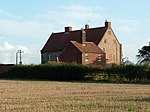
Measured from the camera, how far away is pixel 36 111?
59.8ft

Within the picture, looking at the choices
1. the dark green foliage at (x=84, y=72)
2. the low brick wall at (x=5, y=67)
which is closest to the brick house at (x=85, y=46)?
the low brick wall at (x=5, y=67)

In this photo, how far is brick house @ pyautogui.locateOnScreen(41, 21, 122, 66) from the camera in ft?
303

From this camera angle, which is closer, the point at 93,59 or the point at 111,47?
the point at 93,59

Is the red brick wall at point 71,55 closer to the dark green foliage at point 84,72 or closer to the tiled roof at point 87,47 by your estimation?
the tiled roof at point 87,47

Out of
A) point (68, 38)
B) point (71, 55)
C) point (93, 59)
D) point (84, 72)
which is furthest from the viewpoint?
point (68, 38)

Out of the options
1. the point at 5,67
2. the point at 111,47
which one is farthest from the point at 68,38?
the point at 5,67

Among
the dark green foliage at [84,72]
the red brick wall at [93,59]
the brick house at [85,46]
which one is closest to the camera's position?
the dark green foliage at [84,72]

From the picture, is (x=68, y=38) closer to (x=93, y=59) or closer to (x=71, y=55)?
(x=71, y=55)

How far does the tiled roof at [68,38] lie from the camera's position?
101438 mm

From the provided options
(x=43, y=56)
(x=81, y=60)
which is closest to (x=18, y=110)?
(x=81, y=60)

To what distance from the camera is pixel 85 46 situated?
9369 cm

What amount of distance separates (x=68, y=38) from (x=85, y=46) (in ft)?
38.3

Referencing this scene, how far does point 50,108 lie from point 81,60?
71.6 metres

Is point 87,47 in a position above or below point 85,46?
below
